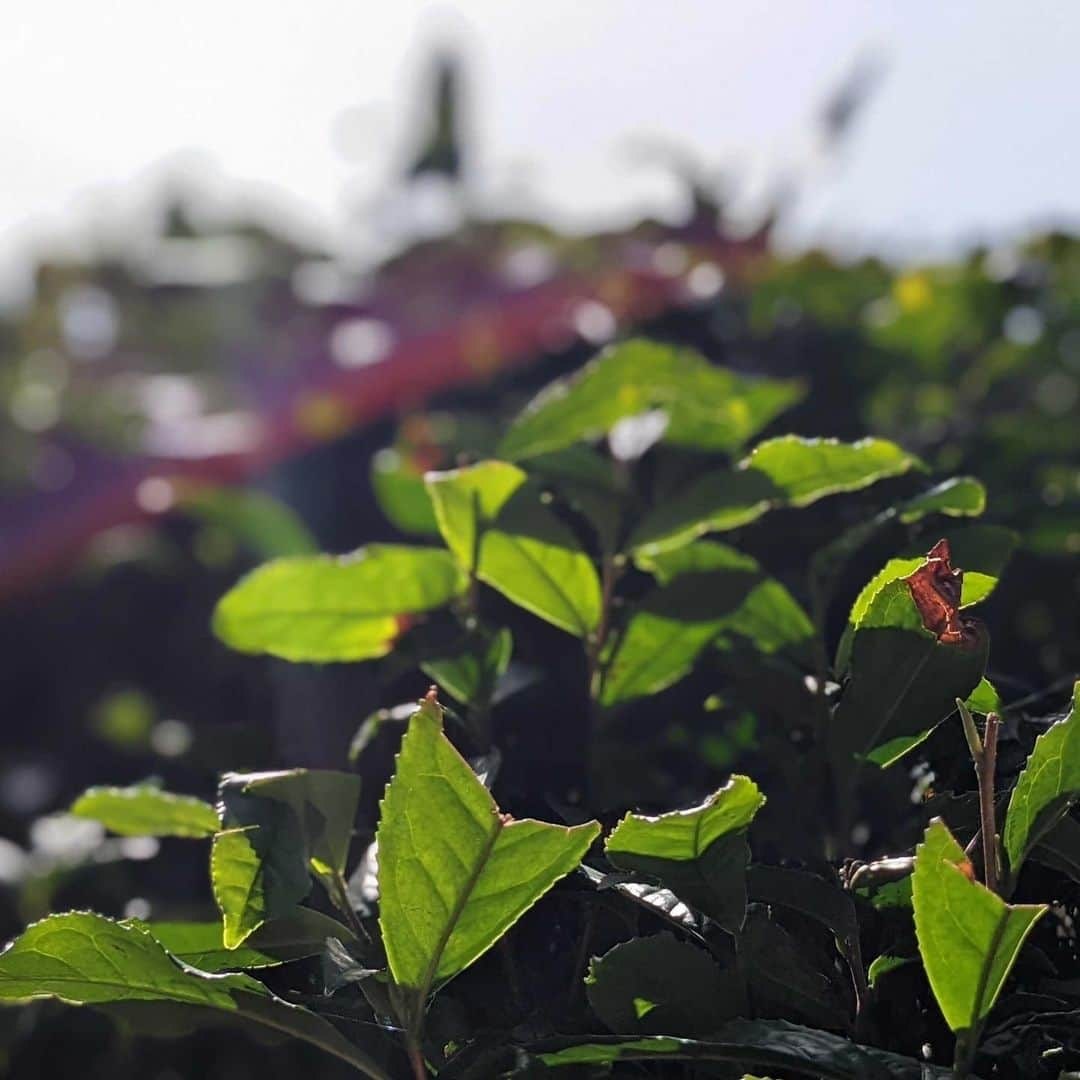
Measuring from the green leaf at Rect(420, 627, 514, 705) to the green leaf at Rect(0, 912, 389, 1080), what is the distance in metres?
0.28

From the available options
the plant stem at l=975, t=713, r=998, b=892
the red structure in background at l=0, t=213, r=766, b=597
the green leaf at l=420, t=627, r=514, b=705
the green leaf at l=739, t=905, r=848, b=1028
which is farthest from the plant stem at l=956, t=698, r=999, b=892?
the red structure in background at l=0, t=213, r=766, b=597

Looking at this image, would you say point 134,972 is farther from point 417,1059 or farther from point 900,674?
point 900,674

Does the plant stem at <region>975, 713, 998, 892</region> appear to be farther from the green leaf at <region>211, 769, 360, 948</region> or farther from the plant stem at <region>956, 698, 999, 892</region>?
the green leaf at <region>211, 769, 360, 948</region>

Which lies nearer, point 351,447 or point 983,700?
point 983,700

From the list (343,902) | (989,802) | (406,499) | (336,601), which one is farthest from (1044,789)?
(406,499)

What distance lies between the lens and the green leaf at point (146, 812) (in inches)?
32.7

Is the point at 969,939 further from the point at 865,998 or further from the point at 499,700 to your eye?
the point at 499,700

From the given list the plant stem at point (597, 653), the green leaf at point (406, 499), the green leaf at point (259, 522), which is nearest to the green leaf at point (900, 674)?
the plant stem at point (597, 653)

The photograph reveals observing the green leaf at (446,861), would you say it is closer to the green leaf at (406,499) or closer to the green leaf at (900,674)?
the green leaf at (900,674)

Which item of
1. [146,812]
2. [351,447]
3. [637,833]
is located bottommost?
[351,447]

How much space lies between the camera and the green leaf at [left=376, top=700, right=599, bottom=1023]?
57 cm

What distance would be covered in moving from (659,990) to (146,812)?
391mm

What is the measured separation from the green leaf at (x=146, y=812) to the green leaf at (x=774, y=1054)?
1.12 ft

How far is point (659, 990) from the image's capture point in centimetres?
61
